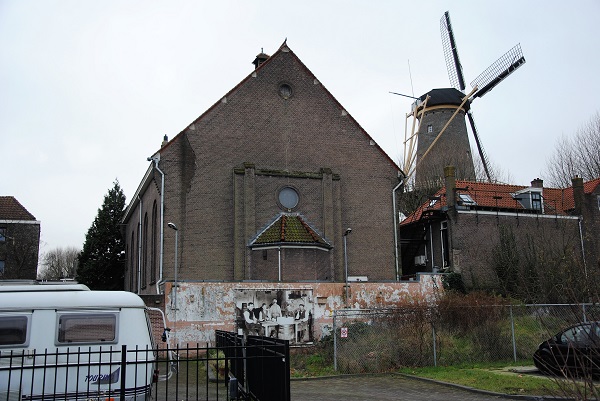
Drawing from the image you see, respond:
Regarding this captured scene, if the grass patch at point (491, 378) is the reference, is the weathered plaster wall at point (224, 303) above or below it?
above

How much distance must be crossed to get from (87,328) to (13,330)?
1.38m

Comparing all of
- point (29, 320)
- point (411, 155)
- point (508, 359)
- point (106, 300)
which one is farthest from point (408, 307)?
point (411, 155)

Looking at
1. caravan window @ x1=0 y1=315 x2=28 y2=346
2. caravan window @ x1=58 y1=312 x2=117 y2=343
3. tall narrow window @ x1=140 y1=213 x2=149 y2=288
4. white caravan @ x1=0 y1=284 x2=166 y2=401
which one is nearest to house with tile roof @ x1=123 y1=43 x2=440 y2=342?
tall narrow window @ x1=140 y1=213 x2=149 y2=288

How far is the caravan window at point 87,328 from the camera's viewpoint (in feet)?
38.3

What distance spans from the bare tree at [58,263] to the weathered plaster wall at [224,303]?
277 ft

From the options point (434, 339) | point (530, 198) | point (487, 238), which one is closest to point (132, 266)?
Result: point (487, 238)

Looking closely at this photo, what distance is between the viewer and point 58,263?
357ft

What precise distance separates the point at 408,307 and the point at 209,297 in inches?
317

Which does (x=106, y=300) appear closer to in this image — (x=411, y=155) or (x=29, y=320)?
(x=29, y=320)

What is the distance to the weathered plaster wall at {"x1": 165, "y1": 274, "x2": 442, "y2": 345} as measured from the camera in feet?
74.0

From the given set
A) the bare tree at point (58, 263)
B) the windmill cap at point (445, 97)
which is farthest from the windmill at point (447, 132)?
the bare tree at point (58, 263)

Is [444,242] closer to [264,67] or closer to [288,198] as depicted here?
[288,198]

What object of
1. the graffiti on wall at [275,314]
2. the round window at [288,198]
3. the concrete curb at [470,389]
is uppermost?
the round window at [288,198]

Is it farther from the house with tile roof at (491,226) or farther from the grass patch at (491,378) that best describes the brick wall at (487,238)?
the grass patch at (491,378)
